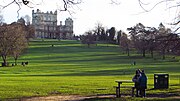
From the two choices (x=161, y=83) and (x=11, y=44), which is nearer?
(x=161, y=83)

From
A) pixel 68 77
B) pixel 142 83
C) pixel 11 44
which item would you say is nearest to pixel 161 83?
pixel 142 83

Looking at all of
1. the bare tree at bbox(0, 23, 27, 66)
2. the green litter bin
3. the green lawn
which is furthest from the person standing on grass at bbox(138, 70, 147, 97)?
the bare tree at bbox(0, 23, 27, 66)

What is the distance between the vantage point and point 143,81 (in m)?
22.6

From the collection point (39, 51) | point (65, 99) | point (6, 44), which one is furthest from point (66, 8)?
point (39, 51)

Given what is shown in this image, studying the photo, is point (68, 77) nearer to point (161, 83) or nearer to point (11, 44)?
point (161, 83)

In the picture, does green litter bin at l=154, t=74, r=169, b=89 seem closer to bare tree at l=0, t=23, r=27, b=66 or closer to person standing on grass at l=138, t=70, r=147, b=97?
person standing on grass at l=138, t=70, r=147, b=97

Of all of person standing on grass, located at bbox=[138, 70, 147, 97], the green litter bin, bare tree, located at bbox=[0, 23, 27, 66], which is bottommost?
the green litter bin

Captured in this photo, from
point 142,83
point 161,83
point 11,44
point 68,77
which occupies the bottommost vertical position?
point 68,77

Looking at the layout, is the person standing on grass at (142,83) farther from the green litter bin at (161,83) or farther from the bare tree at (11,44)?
the bare tree at (11,44)

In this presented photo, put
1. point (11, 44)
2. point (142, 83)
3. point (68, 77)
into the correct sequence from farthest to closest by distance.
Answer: point (11, 44), point (68, 77), point (142, 83)

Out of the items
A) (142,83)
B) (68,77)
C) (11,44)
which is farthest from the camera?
(11,44)

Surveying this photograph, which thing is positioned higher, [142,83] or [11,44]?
[11,44]

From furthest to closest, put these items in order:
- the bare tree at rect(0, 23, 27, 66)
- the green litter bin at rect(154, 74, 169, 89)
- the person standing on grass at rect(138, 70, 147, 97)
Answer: the bare tree at rect(0, 23, 27, 66), the green litter bin at rect(154, 74, 169, 89), the person standing on grass at rect(138, 70, 147, 97)

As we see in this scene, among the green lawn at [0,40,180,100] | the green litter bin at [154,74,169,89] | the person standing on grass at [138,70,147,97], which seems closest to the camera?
the person standing on grass at [138,70,147,97]
